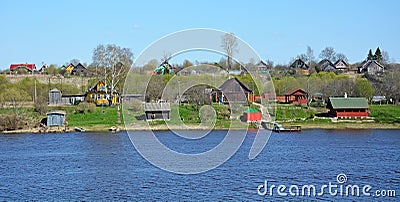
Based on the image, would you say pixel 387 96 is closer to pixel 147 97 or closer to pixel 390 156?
pixel 147 97

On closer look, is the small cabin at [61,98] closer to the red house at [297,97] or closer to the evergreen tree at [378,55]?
the red house at [297,97]

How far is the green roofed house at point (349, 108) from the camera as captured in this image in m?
53.4

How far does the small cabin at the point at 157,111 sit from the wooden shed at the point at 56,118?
24.1 ft

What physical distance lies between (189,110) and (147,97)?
7072 mm

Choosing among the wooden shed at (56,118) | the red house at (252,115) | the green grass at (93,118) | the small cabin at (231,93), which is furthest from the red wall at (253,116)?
the wooden shed at (56,118)

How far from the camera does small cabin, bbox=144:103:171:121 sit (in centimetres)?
4962

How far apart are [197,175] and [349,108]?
3067cm

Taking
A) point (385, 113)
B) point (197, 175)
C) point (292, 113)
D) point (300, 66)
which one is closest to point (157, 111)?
point (292, 113)

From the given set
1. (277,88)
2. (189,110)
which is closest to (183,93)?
(189,110)

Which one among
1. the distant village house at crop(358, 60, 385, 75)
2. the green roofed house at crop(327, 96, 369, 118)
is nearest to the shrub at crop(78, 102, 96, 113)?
the green roofed house at crop(327, 96, 369, 118)

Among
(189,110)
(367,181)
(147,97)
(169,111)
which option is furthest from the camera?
(147,97)

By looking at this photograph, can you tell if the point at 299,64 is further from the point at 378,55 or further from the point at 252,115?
the point at 252,115

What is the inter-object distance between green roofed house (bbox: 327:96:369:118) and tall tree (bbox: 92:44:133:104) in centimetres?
2296

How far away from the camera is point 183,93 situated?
55.8 metres
